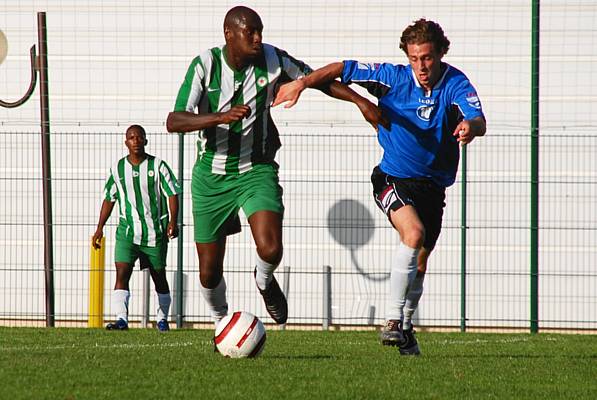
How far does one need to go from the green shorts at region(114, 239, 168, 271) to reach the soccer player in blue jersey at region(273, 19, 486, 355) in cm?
462

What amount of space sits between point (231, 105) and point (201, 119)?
0.54m

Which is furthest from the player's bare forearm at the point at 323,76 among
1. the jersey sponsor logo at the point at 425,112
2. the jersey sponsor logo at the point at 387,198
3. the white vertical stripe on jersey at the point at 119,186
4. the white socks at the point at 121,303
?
the white socks at the point at 121,303

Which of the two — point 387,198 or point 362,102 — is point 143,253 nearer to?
point 387,198

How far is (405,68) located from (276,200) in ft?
4.01

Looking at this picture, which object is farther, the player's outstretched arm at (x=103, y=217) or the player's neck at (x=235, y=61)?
the player's outstretched arm at (x=103, y=217)

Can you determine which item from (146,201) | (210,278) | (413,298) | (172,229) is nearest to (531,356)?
(413,298)

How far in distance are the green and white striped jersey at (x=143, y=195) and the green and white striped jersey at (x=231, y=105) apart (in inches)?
165

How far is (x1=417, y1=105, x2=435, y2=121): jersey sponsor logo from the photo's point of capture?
8.19 m

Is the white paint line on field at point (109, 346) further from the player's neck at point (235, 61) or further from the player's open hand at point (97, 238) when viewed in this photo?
the player's open hand at point (97, 238)

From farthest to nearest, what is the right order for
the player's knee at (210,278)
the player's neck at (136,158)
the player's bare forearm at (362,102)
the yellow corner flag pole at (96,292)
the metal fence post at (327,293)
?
the metal fence post at (327,293)
the yellow corner flag pole at (96,292)
the player's neck at (136,158)
the player's knee at (210,278)
the player's bare forearm at (362,102)

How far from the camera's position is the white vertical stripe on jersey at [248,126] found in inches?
331

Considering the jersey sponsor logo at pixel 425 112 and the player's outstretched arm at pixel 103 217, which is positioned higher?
the jersey sponsor logo at pixel 425 112

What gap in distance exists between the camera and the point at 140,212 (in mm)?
12617

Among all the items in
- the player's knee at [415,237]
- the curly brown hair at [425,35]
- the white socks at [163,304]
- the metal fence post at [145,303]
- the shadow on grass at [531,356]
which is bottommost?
the metal fence post at [145,303]
